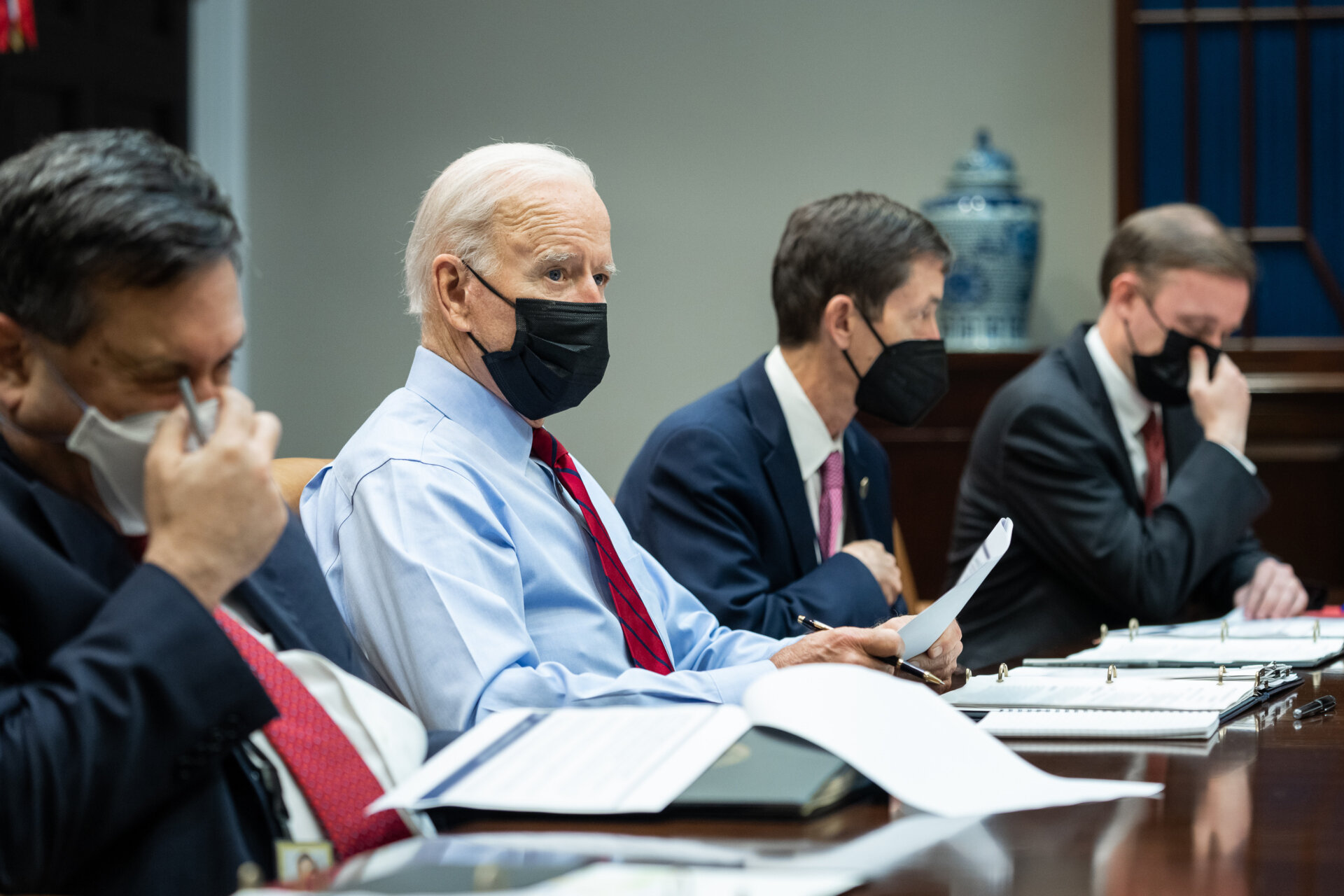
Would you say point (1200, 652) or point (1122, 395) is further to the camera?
point (1122, 395)

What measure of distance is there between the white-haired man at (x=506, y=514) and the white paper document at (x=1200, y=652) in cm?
28

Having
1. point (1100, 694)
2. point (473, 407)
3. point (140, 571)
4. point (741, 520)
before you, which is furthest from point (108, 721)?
point (741, 520)

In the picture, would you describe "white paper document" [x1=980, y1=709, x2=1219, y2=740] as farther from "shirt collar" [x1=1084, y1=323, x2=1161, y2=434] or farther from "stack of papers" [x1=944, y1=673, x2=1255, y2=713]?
"shirt collar" [x1=1084, y1=323, x2=1161, y2=434]

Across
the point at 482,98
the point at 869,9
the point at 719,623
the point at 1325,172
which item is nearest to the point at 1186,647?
the point at 719,623

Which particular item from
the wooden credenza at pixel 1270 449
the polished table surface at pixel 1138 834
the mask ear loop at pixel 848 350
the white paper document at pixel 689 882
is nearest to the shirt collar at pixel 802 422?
the mask ear loop at pixel 848 350

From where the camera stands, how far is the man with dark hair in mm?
957

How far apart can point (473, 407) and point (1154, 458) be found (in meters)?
1.67

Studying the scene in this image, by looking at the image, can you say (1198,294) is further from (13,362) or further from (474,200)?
(13,362)

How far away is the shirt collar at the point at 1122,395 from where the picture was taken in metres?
2.82

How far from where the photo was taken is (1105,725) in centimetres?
137

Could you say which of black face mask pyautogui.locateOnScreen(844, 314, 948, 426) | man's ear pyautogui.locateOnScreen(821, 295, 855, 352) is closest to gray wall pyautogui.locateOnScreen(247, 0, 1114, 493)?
black face mask pyautogui.locateOnScreen(844, 314, 948, 426)

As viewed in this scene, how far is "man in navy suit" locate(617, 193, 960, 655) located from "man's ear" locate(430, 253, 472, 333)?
53 centimetres

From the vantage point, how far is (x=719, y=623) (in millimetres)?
2059

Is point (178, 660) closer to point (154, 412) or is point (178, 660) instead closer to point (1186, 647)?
point (154, 412)
